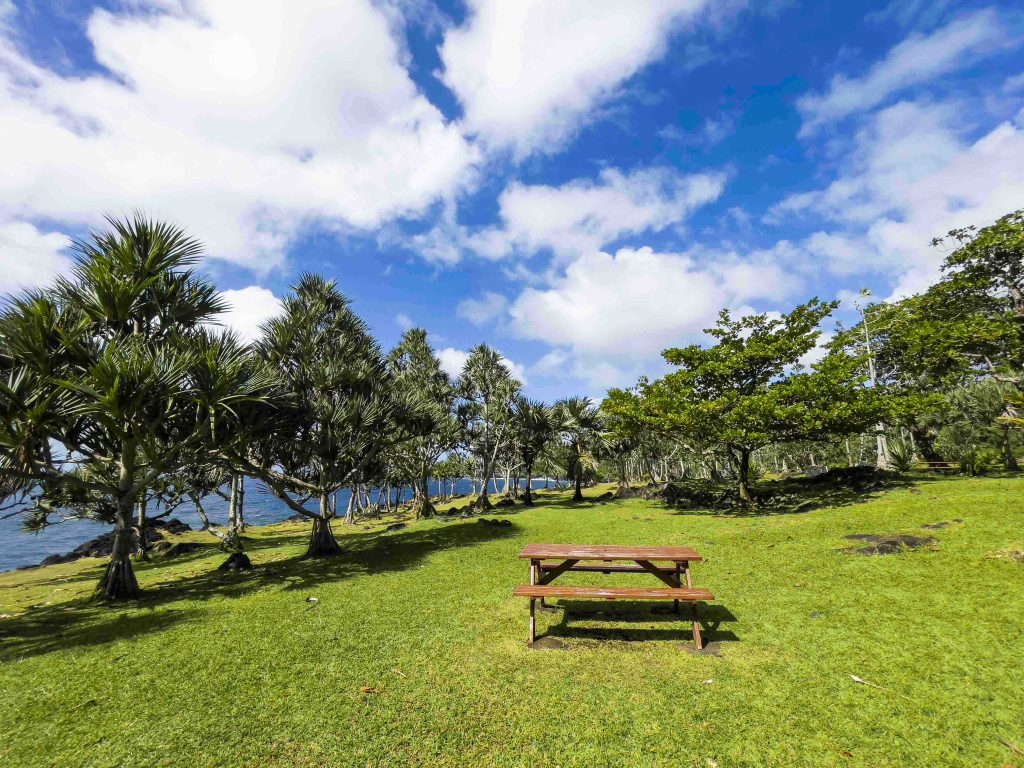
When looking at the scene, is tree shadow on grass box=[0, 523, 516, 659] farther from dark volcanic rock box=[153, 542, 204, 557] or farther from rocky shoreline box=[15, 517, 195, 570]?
rocky shoreline box=[15, 517, 195, 570]

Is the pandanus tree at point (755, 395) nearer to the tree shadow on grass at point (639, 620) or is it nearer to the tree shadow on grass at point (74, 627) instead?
the tree shadow on grass at point (639, 620)

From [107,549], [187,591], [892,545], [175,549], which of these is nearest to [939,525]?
[892,545]

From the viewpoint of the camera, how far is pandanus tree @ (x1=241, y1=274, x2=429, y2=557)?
14.8 metres

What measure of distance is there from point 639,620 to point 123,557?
1245 cm

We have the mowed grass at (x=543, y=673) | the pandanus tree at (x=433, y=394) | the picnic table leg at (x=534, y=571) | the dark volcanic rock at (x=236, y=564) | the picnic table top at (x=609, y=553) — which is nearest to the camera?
the mowed grass at (x=543, y=673)

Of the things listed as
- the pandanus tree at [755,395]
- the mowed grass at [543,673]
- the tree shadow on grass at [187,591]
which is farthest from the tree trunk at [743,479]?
the tree shadow on grass at [187,591]

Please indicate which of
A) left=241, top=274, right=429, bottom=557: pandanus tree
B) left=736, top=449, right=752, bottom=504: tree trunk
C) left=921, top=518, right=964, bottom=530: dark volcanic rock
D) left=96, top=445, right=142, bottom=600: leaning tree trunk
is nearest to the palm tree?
left=736, top=449, right=752, bottom=504: tree trunk

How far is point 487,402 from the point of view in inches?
1364

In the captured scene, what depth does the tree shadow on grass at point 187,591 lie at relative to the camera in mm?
7511

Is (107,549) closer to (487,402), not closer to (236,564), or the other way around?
(236,564)

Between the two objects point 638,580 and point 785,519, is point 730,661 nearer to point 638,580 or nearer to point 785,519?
point 638,580

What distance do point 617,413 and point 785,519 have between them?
9.01 metres

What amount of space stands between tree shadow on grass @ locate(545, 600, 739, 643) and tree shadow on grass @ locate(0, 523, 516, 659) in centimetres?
632

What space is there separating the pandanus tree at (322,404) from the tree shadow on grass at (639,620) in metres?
10.1
